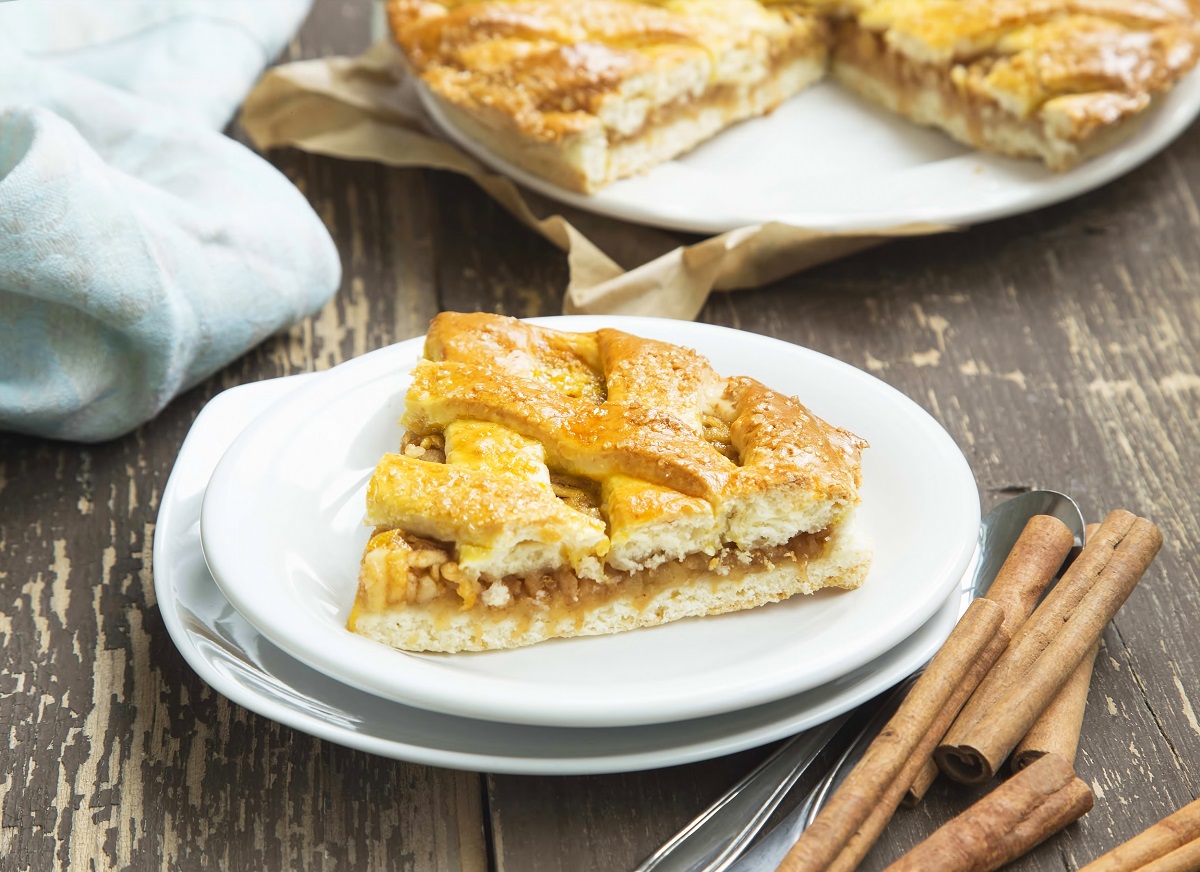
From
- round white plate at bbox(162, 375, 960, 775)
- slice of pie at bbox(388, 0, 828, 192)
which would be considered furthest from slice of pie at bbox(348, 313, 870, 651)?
slice of pie at bbox(388, 0, 828, 192)

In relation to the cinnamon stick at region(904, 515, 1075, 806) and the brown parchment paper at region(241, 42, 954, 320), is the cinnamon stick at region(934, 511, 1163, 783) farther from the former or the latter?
the brown parchment paper at region(241, 42, 954, 320)

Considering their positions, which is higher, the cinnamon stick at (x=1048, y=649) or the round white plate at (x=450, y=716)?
the cinnamon stick at (x=1048, y=649)

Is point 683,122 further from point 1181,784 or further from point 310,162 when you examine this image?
point 1181,784

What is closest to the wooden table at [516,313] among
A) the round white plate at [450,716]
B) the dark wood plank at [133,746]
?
the dark wood plank at [133,746]

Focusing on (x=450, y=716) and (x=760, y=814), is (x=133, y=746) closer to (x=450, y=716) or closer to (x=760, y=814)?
(x=450, y=716)

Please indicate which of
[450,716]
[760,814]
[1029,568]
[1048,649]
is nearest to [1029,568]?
[1029,568]

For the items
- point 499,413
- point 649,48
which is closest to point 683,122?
point 649,48

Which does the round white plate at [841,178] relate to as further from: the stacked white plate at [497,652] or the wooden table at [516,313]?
the stacked white plate at [497,652]
